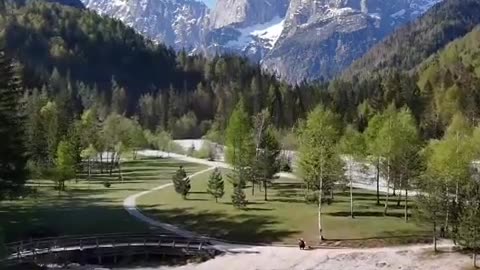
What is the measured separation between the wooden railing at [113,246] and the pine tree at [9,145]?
6426 mm

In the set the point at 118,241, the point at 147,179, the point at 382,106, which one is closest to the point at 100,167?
the point at 147,179

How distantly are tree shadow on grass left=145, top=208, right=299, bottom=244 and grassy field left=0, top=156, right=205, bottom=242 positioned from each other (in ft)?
15.8

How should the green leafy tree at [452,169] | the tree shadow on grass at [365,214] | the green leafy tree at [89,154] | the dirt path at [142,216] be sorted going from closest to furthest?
the green leafy tree at [452,169] → the dirt path at [142,216] → the tree shadow on grass at [365,214] → the green leafy tree at [89,154]

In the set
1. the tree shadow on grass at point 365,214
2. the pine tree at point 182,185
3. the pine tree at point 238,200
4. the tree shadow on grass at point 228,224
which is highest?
the pine tree at point 182,185

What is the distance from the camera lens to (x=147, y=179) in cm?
11225

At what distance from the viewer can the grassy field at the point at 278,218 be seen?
66938 mm

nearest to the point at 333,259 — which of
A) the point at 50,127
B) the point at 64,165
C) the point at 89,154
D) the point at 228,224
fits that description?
the point at 228,224

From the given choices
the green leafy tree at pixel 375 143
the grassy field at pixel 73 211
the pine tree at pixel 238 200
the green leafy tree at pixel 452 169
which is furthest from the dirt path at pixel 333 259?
the green leafy tree at pixel 375 143

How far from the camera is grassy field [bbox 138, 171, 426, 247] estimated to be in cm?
6694

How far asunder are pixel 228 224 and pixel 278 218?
17.9 ft

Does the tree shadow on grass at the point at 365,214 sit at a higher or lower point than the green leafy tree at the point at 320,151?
lower

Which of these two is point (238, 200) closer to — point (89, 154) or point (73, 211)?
point (73, 211)

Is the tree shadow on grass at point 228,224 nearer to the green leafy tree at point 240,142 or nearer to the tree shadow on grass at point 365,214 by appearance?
the tree shadow on grass at point 365,214

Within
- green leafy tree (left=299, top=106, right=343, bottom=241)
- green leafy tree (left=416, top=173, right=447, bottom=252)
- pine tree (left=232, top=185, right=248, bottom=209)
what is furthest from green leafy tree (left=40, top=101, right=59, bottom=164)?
green leafy tree (left=416, top=173, right=447, bottom=252)
